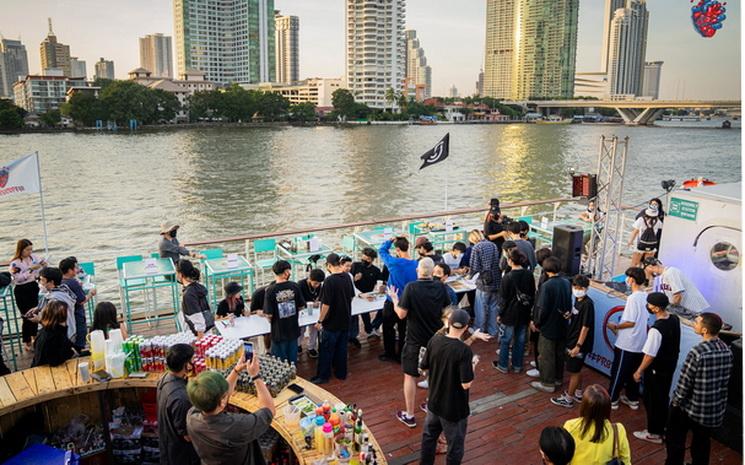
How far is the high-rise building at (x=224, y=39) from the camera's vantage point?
179 meters

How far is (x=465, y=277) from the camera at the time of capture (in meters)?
7.83

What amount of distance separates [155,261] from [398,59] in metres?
152

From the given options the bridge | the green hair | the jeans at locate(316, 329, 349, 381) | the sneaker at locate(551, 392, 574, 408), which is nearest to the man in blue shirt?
the jeans at locate(316, 329, 349, 381)

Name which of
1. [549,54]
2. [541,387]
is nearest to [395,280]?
[541,387]

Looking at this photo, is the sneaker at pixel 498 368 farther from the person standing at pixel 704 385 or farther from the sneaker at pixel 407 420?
the person standing at pixel 704 385

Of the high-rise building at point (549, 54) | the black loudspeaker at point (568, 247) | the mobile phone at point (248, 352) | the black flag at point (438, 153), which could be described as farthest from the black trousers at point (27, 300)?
the high-rise building at point (549, 54)

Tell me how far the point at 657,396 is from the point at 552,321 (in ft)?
3.86

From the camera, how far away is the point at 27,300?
23.9ft

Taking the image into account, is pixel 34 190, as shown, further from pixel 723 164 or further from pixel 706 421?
pixel 723 164

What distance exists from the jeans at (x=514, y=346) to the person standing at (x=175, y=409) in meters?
4.00

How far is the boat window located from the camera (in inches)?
249

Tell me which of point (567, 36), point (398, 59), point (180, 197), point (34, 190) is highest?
point (567, 36)

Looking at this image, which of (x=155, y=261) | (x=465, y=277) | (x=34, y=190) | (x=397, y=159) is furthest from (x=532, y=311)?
(x=397, y=159)

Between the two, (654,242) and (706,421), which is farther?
(654,242)
